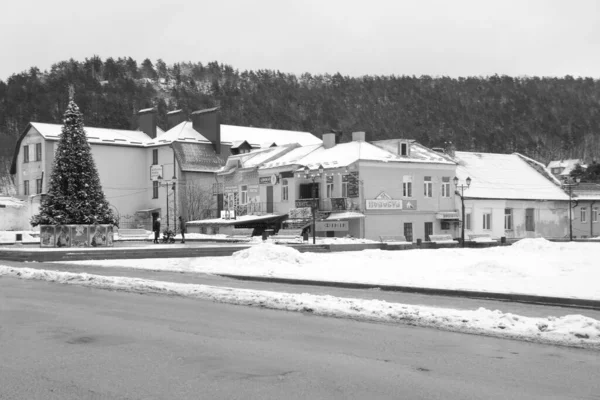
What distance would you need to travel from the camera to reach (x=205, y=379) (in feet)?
24.1

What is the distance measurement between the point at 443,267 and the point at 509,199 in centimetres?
3711

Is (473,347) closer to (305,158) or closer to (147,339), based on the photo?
(147,339)

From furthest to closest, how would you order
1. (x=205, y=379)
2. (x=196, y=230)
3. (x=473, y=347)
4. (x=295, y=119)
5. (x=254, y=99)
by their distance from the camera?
(x=254, y=99), (x=295, y=119), (x=196, y=230), (x=473, y=347), (x=205, y=379)

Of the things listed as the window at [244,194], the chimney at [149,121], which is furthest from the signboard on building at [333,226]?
the chimney at [149,121]

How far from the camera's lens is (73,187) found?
116 feet

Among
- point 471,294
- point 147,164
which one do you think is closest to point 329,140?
point 147,164

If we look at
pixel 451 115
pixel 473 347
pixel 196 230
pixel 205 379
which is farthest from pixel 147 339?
pixel 451 115

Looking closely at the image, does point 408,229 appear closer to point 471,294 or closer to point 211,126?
point 211,126

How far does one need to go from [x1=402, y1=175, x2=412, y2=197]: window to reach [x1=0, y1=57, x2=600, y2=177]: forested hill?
84.2 metres

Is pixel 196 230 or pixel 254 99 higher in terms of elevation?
pixel 254 99

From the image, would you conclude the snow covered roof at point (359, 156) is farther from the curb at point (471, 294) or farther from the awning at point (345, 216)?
the curb at point (471, 294)

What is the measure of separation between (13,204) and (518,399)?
6302cm

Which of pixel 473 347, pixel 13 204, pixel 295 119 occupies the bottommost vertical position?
pixel 473 347

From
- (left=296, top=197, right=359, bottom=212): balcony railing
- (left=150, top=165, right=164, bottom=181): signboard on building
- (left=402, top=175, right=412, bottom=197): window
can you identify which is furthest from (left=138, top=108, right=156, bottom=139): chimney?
(left=402, top=175, right=412, bottom=197): window
